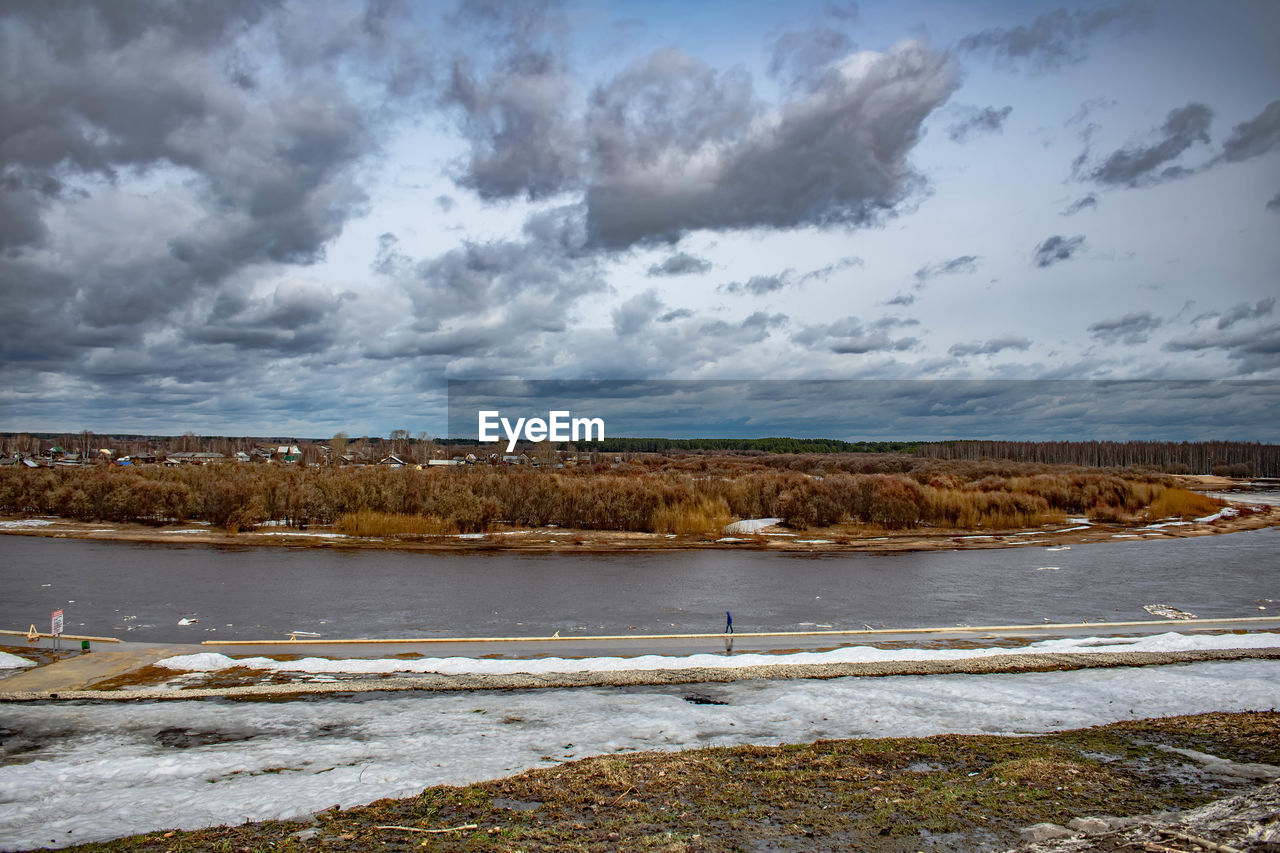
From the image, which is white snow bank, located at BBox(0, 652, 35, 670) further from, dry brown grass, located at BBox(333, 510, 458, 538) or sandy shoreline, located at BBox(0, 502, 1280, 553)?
dry brown grass, located at BBox(333, 510, 458, 538)

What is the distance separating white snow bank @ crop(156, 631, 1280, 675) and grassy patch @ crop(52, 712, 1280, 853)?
16.7ft

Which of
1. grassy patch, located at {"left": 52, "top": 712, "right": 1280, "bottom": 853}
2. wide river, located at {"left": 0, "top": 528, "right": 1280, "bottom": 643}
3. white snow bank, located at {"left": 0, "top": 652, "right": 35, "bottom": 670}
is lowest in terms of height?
wide river, located at {"left": 0, "top": 528, "right": 1280, "bottom": 643}

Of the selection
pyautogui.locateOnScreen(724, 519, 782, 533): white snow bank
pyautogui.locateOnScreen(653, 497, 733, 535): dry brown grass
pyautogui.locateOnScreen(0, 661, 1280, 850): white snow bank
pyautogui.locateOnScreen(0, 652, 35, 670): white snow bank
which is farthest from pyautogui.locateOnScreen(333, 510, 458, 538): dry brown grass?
pyautogui.locateOnScreen(0, 661, 1280, 850): white snow bank

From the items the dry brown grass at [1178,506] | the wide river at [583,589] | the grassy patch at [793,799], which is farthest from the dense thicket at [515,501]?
the grassy patch at [793,799]

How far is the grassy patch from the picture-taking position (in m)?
5.87

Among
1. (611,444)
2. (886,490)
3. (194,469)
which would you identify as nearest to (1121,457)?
(611,444)

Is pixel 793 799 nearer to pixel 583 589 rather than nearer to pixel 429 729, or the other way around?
pixel 429 729

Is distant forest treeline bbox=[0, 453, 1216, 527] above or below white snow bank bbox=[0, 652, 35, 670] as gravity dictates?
above

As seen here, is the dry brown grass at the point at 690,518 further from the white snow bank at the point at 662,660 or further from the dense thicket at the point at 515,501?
the white snow bank at the point at 662,660

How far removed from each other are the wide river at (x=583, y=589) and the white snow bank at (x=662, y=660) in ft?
9.62

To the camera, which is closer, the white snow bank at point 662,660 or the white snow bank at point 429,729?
the white snow bank at point 429,729

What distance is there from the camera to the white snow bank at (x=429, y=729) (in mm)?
7047

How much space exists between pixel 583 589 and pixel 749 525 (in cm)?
1798

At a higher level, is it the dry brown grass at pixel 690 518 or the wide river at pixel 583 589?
the dry brown grass at pixel 690 518
